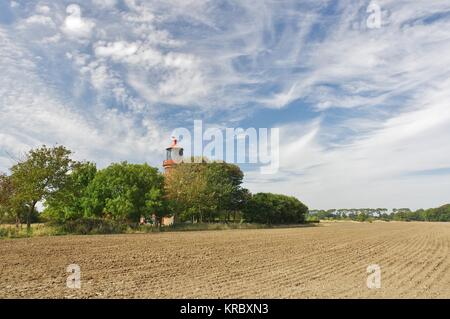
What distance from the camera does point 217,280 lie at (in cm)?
1250

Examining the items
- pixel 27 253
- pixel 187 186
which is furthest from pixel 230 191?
pixel 27 253

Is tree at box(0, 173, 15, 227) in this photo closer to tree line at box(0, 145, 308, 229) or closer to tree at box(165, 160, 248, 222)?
tree line at box(0, 145, 308, 229)

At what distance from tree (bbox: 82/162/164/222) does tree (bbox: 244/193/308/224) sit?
29046 millimetres

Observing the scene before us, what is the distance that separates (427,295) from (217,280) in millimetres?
5706

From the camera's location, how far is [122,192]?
45625mm

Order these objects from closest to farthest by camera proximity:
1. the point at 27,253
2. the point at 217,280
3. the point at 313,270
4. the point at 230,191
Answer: the point at 217,280 → the point at 313,270 → the point at 27,253 → the point at 230,191

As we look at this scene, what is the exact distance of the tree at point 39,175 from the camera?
111ft

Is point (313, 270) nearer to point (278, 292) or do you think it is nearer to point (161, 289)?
point (278, 292)

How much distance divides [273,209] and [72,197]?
4597cm
